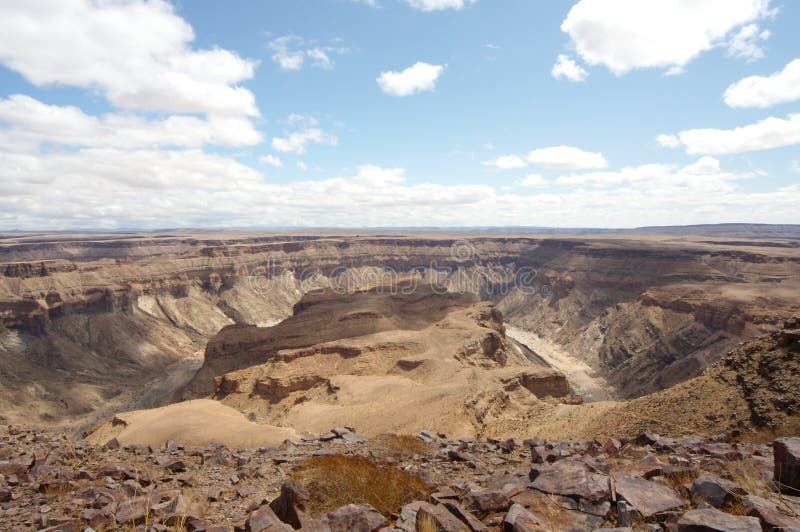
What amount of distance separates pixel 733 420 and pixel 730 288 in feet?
211

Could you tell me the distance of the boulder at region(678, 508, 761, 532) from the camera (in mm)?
5445

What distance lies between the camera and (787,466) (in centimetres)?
714

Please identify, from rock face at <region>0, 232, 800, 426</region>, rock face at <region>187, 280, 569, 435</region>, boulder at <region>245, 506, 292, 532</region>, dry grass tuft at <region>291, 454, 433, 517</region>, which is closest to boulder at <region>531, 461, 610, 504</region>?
dry grass tuft at <region>291, 454, 433, 517</region>

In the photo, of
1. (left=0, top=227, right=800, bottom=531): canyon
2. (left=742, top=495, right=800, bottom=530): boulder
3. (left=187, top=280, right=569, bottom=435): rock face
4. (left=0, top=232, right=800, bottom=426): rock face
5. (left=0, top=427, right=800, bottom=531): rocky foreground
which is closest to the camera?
(left=742, top=495, right=800, bottom=530): boulder

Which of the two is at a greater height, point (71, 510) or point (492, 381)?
point (71, 510)

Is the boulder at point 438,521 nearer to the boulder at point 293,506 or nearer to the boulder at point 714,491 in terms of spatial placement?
the boulder at point 293,506

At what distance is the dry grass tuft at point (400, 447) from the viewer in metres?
13.6

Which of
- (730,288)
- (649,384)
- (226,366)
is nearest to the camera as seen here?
(226,366)

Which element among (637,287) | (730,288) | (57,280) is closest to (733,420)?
(730,288)

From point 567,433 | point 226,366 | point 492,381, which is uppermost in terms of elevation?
point 567,433

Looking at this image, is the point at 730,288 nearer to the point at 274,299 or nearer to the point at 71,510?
the point at 71,510

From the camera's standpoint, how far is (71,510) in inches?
366

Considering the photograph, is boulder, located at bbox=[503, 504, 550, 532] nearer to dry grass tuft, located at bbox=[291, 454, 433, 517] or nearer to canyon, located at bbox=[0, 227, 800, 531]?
canyon, located at bbox=[0, 227, 800, 531]

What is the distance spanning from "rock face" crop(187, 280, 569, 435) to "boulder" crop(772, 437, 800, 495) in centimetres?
1759
